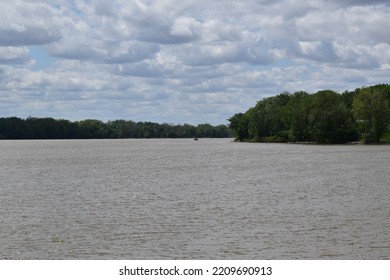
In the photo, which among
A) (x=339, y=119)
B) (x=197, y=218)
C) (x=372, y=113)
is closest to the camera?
(x=197, y=218)

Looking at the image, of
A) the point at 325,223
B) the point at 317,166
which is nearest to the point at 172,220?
the point at 325,223

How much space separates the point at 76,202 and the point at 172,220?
10.3 m

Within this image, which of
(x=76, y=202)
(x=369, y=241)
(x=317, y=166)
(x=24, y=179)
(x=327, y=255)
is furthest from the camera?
(x=317, y=166)

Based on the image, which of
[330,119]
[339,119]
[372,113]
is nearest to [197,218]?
[372,113]

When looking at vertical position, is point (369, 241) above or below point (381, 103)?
below

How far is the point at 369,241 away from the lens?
2659cm

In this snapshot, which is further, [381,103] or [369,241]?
[381,103]

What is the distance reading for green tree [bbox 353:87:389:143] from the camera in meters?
142

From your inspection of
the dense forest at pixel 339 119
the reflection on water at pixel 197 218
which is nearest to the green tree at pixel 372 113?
the dense forest at pixel 339 119

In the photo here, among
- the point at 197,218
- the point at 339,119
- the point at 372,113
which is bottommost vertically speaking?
the point at 197,218

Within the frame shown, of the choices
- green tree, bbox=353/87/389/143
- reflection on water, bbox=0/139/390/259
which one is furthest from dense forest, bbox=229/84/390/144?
reflection on water, bbox=0/139/390/259

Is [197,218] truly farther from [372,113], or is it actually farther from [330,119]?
[330,119]

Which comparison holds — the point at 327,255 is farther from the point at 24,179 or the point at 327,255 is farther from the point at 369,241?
the point at 24,179

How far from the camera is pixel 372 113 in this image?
142 metres
